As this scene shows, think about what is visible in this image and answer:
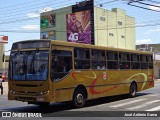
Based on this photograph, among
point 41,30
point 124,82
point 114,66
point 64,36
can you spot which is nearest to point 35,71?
point 114,66

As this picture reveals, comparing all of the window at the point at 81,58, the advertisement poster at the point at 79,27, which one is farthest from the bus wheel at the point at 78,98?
the advertisement poster at the point at 79,27

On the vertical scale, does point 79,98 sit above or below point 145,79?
below

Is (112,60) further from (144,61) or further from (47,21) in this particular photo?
(47,21)

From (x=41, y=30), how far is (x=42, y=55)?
71.4m

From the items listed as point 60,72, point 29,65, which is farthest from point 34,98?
point 60,72

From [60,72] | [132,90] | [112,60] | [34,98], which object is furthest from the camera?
[132,90]

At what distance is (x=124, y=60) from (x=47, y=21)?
6466 centimetres

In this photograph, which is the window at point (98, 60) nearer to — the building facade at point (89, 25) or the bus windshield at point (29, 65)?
the bus windshield at point (29, 65)

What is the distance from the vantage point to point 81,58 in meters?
16.9

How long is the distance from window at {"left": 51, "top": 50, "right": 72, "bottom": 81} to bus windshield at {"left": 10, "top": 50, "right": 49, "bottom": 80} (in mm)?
359

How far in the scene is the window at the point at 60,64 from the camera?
15103 millimetres

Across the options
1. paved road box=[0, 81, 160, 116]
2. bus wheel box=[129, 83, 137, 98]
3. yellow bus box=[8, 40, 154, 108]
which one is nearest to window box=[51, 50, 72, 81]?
yellow bus box=[8, 40, 154, 108]

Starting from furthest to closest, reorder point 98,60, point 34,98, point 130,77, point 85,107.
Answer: point 130,77
point 98,60
point 85,107
point 34,98

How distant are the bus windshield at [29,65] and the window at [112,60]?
16.8 feet
